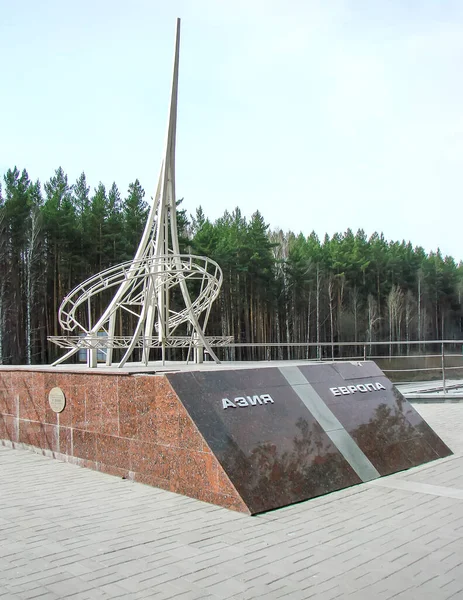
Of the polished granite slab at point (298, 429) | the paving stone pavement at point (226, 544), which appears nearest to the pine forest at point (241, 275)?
the polished granite slab at point (298, 429)

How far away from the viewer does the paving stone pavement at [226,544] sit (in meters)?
3.54

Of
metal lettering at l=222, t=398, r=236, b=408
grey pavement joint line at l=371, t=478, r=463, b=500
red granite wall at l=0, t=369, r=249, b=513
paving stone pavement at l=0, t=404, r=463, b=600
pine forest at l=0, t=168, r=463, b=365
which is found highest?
pine forest at l=0, t=168, r=463, b=365

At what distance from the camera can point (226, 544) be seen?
14.2 ft

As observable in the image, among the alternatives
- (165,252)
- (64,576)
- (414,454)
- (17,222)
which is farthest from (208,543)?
(17,222)

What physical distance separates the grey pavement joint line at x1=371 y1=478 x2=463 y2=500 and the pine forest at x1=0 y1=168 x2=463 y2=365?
18.4 metres

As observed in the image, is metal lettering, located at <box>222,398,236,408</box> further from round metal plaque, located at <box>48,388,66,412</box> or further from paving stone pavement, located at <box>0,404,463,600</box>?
round metal plaque, located at <box>48,388,66,412</box>

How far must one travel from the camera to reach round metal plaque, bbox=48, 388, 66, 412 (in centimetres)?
772

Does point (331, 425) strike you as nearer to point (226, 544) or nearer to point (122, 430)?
point (122, 430)

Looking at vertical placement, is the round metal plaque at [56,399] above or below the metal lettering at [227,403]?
below

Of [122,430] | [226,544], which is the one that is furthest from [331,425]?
[226,544]

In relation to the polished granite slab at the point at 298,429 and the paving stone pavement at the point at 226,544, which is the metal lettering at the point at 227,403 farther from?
the paving stone pavement at the point at 226,544

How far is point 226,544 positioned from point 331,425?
268 cm

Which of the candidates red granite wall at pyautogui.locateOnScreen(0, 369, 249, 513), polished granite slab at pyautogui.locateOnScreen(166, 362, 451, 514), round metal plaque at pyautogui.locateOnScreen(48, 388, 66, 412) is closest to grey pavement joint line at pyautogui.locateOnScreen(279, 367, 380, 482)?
polished granite slab at pyautogui.locateOnScreen(166, 362, 451, 514)

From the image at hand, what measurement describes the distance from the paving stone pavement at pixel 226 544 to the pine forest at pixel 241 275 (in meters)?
19.3
